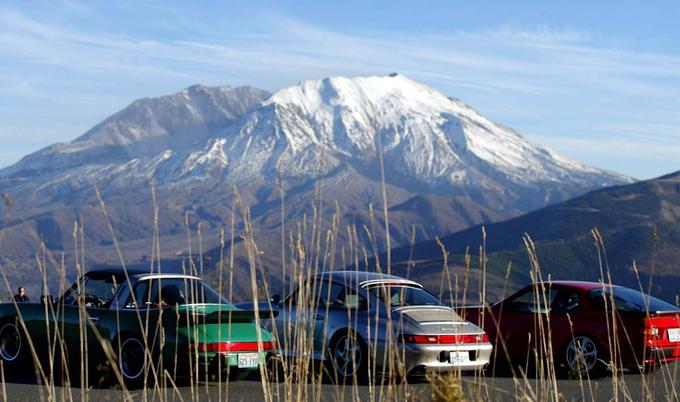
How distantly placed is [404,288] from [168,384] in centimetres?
294

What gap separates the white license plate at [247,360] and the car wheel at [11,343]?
2.91 metres

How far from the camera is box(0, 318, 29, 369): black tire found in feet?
40.1

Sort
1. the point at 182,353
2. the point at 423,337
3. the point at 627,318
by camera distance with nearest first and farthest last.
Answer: the point at 182,353 < the point at 423,337 < the point at 627,318

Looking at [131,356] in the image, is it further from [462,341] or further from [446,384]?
[446,384]

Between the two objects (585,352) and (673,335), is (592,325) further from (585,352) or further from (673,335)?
(673,335)

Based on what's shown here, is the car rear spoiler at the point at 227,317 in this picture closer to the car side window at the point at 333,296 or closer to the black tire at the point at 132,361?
the black tire at the point at 132,361

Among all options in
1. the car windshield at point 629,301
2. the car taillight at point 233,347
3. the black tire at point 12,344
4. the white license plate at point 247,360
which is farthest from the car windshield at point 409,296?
the black tire at point 12,344

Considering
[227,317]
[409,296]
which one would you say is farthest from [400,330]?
[227,317]

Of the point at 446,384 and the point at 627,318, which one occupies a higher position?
the point at 446,384

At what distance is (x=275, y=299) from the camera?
44.6ft

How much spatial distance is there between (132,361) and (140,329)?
432 mm

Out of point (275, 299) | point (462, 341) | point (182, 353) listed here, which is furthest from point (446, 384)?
point (275, 299)

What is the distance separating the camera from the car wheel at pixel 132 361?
1094 centimetres

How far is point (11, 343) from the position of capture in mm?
Answer: 12406
